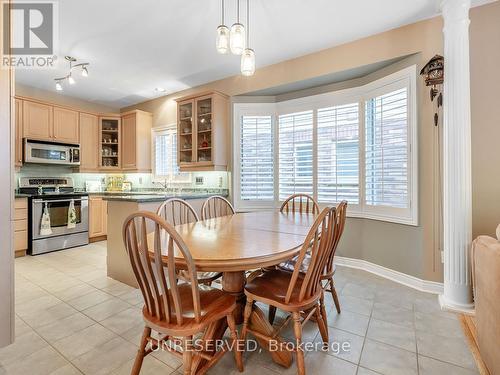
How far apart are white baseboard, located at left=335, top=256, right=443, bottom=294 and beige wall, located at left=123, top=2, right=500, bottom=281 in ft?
0.17

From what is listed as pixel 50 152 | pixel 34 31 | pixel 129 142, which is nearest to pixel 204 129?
pixel 129 142

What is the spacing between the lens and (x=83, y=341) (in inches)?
70.0

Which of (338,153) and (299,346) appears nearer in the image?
(299,346)

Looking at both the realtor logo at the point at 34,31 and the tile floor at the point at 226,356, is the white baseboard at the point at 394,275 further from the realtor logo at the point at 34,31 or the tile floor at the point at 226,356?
the realtor logo at the point at 34,31

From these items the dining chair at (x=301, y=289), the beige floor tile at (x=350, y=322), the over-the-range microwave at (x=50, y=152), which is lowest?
the beige floor tile at (x=350, y=322)

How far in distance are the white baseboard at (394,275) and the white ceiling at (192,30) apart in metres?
2.63

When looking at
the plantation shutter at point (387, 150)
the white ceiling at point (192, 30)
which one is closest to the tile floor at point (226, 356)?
the plantation shutter at point (387, 150)

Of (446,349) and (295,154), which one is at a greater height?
(295,154)

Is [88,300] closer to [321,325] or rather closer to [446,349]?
[321,325]

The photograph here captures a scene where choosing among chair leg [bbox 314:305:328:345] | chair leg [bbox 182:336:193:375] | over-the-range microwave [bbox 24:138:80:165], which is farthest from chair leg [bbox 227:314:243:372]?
over-the-range microwave [bbox 24:138:80:165]

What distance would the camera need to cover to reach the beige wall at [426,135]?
2262 millimetres

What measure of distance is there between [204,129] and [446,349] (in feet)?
11.9

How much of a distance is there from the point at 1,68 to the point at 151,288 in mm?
1448

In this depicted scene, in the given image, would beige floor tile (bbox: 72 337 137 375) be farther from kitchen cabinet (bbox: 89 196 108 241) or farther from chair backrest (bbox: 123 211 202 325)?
kitchen cabinet (bbox: 89 196 108 241)
